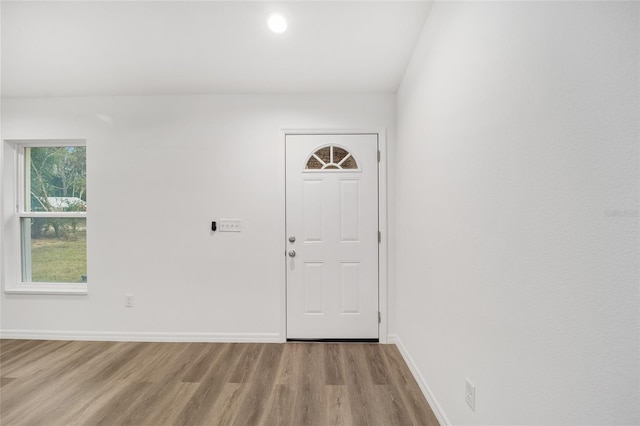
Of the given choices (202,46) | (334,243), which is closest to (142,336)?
(334,243)

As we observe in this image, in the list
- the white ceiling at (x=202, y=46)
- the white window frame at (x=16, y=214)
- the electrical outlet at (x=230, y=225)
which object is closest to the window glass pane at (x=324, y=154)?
the white ceiling at (x=202, y=46)

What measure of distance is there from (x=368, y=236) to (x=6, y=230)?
382 centimetres

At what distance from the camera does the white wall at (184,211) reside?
271 cm

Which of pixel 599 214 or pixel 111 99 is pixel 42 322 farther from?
pixel 599 214

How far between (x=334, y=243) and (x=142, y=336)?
7.04 feet

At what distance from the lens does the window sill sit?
2801mm

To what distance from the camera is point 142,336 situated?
2.73 metres

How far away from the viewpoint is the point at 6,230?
2887 mm

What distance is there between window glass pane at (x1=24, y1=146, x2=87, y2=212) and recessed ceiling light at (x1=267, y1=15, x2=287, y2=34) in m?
2.56

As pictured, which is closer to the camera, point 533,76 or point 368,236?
point 533,76

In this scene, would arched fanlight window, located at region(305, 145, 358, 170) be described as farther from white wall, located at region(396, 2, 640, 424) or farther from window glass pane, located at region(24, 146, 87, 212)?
window glass pane, located at region(24, 146, 87, 212)

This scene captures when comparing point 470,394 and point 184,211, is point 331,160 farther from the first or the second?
point 470,394

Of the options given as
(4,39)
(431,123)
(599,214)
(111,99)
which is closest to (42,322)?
(111,99)

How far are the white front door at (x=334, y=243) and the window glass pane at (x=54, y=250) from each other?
228cm
